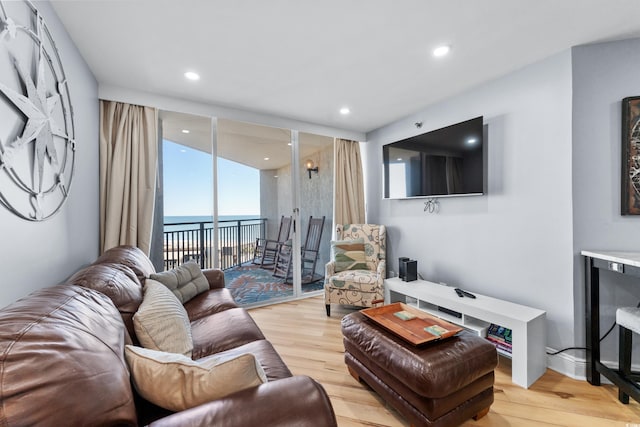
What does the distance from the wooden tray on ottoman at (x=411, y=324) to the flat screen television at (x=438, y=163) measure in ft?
4.41

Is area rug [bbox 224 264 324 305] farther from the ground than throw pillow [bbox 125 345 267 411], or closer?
closer

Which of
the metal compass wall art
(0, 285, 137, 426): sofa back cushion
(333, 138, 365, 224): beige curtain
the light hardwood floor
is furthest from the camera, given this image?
(333, 138, 365, 224): beige curtain

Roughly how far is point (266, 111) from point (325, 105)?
28.3 inches

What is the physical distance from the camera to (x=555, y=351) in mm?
1972

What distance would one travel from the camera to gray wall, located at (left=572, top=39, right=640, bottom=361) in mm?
1829

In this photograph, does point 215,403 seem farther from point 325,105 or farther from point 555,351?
point 325,105

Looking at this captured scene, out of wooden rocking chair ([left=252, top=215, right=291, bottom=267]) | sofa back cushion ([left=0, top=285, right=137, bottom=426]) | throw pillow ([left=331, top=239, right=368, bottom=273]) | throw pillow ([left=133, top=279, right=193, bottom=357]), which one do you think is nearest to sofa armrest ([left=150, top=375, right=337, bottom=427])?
sofa back cushion ([left=0, top=285, right=137, bottom=426])

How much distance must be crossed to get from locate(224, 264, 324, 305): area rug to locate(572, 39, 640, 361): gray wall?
2881mm

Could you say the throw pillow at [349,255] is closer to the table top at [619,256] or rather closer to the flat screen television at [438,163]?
the flat screen television at [438,163]

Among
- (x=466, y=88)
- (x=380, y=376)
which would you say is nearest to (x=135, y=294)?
(x=380, y=376)

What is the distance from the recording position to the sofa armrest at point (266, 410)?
69 cm

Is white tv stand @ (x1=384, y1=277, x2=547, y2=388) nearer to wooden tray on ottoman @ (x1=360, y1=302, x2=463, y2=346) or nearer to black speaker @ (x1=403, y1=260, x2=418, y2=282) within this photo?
black speaker @ (x1=403, y1=260, x2=418, y2=282)

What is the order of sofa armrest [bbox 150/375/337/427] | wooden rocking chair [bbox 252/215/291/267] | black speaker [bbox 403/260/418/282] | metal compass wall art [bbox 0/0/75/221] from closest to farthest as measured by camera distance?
sofa armrest [bbox 150/375/337/427] → metal compass wall art [bbox 0/0/75/221] → black speaker [bbox 403/260/418/282] → wooden rocking chair [bbox 252/215/291/267]

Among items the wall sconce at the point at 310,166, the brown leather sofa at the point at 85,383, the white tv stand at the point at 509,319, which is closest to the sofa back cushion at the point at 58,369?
the brown leather sofa at the point at 85,383
